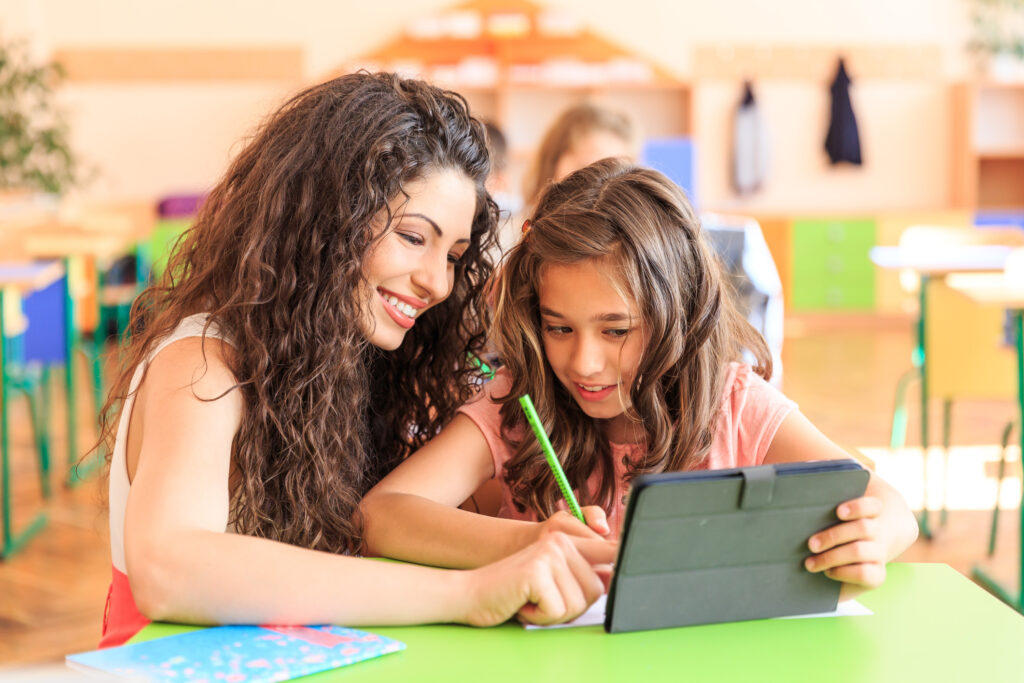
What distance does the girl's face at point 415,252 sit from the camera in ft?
4.14

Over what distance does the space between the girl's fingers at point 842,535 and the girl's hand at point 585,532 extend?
169 millimetres

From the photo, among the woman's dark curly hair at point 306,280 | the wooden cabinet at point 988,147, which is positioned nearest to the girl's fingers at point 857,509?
the woman's dark curly hair at point 306,280

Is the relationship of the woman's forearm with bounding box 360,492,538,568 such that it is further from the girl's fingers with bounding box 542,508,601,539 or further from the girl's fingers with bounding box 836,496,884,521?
the girl's fingers with bounding box 836,496,884,521

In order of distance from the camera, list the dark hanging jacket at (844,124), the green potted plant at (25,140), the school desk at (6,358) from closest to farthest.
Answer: the school desk at (6,358), the green potted plant at (25,140), the dark hanging jacket at (844,124)

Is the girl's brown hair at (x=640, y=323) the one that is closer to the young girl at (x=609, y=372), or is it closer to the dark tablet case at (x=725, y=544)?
the young girl at (x=609, y=372)

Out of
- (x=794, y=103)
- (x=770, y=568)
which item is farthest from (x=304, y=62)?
(x=770, y=568)

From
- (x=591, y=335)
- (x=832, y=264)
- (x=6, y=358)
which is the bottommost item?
(x=832, y=264)

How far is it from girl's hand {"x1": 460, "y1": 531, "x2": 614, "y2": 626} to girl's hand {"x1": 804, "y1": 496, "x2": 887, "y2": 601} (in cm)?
18

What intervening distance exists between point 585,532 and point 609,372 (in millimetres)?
324

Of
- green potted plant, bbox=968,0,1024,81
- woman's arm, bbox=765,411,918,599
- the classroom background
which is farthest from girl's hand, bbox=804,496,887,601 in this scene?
green potted plant, bbox=968,0,1024,81

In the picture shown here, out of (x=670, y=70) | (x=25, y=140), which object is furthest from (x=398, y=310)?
(x=670, y=70)

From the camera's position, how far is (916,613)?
982 mm

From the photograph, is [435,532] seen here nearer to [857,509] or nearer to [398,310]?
[398,310]

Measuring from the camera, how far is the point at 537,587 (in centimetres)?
94
